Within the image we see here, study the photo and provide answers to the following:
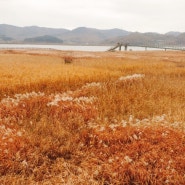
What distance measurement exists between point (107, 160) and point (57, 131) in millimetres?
2058

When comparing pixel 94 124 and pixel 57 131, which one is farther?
pixel 94 124

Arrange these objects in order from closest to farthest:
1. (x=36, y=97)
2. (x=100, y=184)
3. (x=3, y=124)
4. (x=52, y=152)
Result: (x=100, y=184)
(x=52, y=152)
(x=3, y=124)
(x=36, y=97)

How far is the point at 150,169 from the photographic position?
24.8 ft

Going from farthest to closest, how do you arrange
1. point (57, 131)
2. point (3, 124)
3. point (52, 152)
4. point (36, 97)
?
point (36, 97), point (3, 124), point (57, 131), point (52, 152)

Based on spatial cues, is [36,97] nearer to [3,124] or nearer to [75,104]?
[75,104]

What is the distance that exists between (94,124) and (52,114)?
1786 mm

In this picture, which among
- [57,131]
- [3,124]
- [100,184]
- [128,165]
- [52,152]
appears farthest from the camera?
[3,124]

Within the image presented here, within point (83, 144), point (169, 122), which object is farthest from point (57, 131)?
point (169, 122)

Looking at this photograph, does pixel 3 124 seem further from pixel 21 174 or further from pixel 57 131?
pixel 21 174

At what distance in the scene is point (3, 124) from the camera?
33.4 ft

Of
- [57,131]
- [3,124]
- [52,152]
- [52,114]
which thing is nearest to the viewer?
[52,152]

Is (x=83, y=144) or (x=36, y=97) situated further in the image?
(x=36, y=97)

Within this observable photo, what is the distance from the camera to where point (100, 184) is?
7.18m

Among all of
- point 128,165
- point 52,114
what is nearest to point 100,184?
point 128,165
